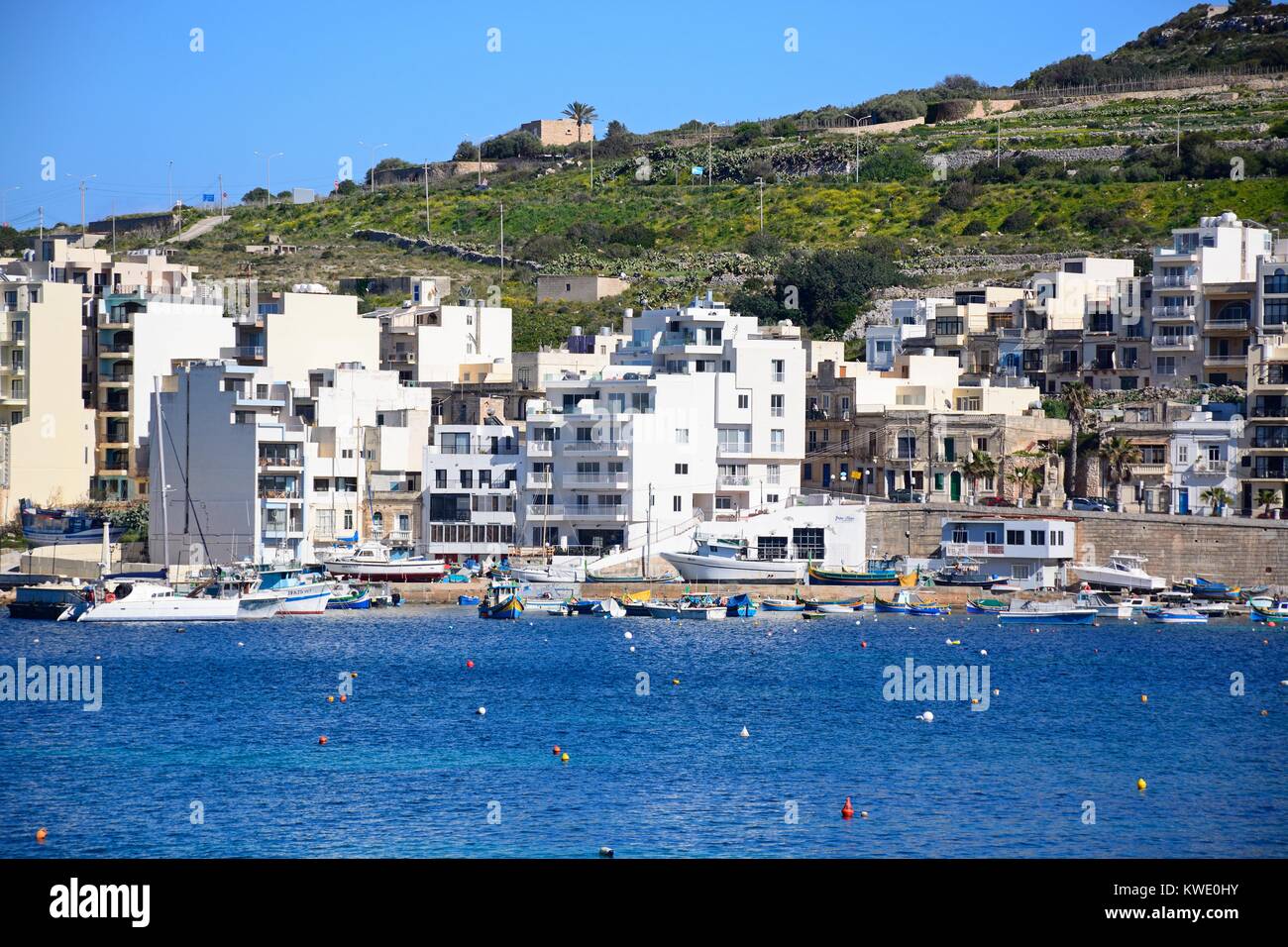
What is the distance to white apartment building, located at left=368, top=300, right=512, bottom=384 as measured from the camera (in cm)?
→ 9569

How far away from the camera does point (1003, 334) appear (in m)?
98.4

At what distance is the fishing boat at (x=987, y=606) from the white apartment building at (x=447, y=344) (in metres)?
29.3

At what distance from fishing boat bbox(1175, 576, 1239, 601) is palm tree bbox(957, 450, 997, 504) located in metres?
10.5

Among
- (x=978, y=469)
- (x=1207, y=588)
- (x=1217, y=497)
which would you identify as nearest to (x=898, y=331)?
(x=978, y=469)

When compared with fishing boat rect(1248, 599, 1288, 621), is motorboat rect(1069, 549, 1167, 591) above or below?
above

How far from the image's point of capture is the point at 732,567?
76.4 m

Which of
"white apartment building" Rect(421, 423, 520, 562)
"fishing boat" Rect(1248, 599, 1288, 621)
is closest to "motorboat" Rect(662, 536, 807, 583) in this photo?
"white apartment building" Rect(421, 423, 520, 562)

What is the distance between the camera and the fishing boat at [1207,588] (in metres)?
73.9

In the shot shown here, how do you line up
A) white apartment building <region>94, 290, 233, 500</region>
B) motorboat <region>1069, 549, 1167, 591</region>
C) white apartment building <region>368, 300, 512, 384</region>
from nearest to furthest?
motorboat <region>1069, 549, 1167, 591</region>, white apartment building <region>94, 290, 233, 500</region>, white apartment building <region>368, 300, 512, 384</region>

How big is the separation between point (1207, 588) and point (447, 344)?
42.3 m

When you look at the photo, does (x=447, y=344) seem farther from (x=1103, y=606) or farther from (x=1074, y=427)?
(x=1103, y=606)

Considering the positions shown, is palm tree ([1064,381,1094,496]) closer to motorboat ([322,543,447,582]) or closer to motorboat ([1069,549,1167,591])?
motorboat ([1069,549,1167,591])
